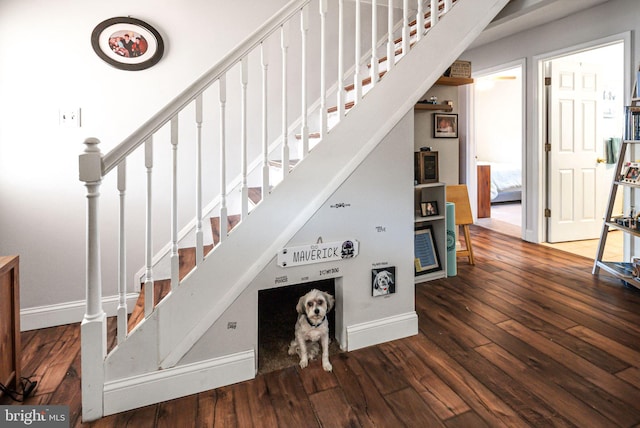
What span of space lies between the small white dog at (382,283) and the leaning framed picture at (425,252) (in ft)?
3.42

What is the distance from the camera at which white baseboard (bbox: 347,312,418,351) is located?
78.0 inches

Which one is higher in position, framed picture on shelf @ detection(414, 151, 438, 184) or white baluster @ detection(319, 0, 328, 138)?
white baluster @ detection(319, 0, 328, 138)

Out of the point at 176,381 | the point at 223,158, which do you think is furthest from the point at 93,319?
the point at 223,158

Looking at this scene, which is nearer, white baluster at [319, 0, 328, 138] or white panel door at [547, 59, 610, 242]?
white baluster at [319, 0, 328, 138]

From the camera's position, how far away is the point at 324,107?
181 cm

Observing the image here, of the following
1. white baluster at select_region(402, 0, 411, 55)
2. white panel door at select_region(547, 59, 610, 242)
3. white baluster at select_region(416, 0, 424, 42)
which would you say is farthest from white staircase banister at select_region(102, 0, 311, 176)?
white panel door at select_region(547, 59, 610, 242)

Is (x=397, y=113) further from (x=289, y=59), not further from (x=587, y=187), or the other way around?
(x=587, y=187)

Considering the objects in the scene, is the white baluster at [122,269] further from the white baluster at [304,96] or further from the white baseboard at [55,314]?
the white baseboard at [55,314]

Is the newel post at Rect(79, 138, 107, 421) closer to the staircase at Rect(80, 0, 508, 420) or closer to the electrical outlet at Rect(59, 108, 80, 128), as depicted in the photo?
the staircase at Rect(80, 0, 508, 420)

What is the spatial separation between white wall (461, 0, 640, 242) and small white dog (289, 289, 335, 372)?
3.23 m

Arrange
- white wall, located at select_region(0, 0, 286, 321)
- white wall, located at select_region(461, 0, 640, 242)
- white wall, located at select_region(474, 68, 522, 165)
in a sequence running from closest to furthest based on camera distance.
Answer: white wall, located at select_region(0, 0, 286, 321), white wall, located at select_region(461, 0, 640, 242), white wall, located at select_region(474, 68, 522, 165)

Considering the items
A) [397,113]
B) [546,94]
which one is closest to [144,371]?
[397,113]

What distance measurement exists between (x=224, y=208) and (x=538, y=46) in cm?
399

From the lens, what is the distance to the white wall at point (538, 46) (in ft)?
10.2
